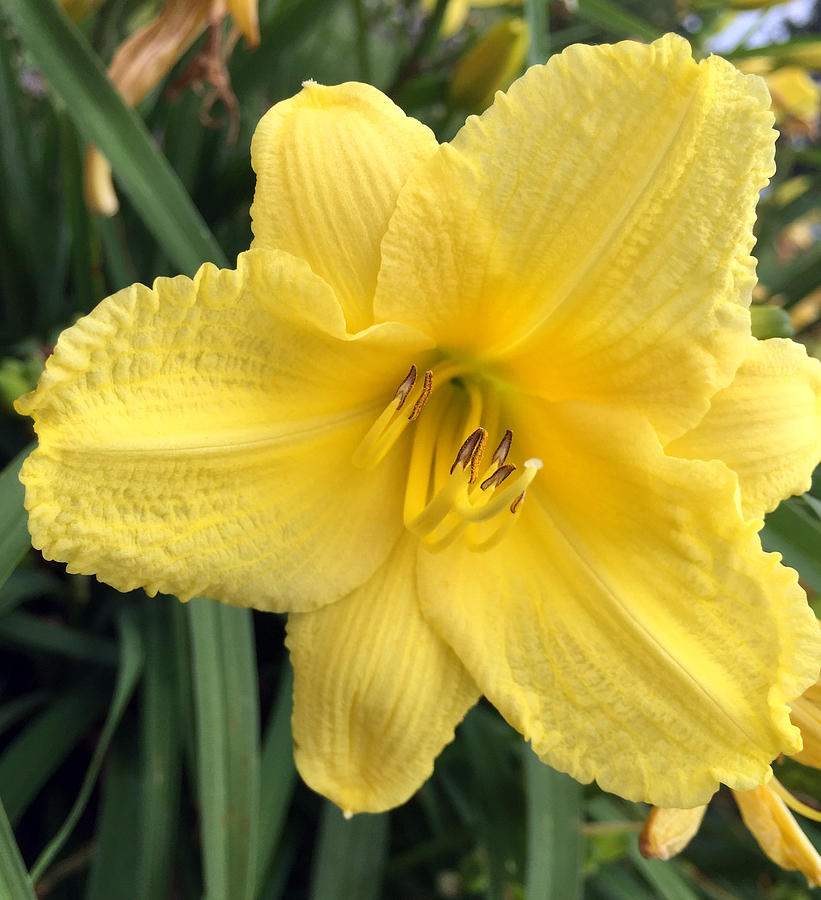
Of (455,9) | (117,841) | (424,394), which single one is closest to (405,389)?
(424,394)

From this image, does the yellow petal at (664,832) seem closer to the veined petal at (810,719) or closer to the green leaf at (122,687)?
the veined petal at (810,719)

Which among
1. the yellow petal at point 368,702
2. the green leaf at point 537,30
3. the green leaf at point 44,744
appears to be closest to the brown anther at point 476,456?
the yellow petal at point 368,702

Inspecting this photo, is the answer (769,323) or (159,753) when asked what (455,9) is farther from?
(159,753)

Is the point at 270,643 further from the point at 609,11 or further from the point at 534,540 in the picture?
the point at 609,11

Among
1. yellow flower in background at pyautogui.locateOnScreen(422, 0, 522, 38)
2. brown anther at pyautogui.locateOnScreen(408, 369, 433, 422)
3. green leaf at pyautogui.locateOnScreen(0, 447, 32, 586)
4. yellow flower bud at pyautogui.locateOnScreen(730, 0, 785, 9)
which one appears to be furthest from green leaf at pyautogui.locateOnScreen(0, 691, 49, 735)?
yellow flower bud at pyautogui.locateOnScreen(730, 0, 785, 9)

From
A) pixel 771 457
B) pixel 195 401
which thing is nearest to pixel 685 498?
pixel 771 457
